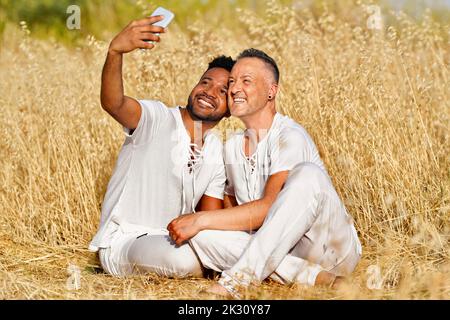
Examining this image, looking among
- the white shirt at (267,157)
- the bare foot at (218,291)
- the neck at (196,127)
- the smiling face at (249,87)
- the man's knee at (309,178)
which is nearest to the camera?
the bare foot at (218,291)

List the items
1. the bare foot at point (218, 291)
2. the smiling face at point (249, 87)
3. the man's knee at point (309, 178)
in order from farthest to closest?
the smiling face at point (249, 87) < the man's knee at point (309, 178) < the bare foot at point (218, 291)

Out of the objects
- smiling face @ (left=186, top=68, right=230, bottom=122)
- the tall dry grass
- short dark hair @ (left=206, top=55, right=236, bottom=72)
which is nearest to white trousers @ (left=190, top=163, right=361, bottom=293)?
the tall dry grass

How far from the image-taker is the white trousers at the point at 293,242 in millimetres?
3934

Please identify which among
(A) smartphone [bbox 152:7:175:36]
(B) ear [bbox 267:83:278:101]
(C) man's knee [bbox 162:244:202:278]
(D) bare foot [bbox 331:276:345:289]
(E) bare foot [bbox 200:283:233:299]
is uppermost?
(A) smartphone [bbox 152:7:175:36]

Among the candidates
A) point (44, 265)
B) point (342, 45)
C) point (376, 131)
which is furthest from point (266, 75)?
point (342, 45)

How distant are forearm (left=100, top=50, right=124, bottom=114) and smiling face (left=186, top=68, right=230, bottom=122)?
1.47ft

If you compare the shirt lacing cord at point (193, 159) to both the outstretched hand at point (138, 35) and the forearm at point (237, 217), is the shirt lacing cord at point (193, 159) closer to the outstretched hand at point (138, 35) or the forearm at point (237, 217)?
the forearm at point (237, 217)

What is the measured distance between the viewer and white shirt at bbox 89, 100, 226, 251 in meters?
4.50

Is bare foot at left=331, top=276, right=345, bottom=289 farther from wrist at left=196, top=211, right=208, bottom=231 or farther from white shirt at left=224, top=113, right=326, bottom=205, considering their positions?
wrist at left=196, top=211, right=208, bottom=231

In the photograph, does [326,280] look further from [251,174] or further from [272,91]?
[272,91]

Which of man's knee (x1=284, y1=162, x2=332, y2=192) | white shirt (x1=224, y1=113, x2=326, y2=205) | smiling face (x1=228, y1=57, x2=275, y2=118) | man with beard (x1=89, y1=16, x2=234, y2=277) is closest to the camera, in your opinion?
man's knee (x1=284, y1=162, x2=332, y2=192)

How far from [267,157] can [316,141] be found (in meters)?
1.28

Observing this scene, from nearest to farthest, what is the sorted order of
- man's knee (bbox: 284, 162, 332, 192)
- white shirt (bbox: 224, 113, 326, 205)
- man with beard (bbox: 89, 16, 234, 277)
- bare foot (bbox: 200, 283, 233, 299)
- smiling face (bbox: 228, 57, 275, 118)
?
bare foot (bbox: 200, 283, 233, 299) < man's knee (bbox: 284, 162, 332, 192) < white shirt (bbox: 224, 113, 326, 205) < smiling face (bbox: 228, 57, 275, 118) < man with beard (bbox: 89, 16, 234, 277)

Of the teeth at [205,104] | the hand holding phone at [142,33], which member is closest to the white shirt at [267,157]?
the teeth at [205,104]
